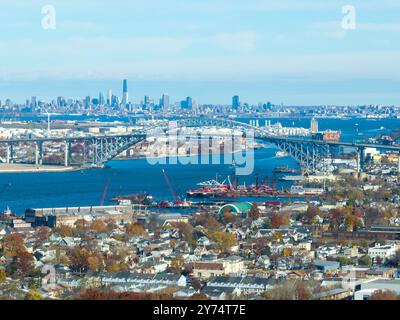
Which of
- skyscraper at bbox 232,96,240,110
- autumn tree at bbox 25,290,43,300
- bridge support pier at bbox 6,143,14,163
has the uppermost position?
skyscraper at bbox 232,96,240,110

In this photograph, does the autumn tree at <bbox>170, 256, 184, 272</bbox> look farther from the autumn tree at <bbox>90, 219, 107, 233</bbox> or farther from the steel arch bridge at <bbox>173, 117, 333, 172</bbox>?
the steel arch bridge at <bbox>173, 117, 333, 172</bbox>

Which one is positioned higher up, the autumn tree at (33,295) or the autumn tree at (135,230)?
the autumn tree at (33,295)

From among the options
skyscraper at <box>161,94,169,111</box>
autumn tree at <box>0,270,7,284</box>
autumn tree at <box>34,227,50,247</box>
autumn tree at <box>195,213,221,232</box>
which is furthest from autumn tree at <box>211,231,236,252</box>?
skyscraper at <box>161,94,169,111</box>

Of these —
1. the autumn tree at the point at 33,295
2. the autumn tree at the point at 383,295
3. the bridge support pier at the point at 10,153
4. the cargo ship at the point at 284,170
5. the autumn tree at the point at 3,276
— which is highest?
the autumn tree at the point at 383,295

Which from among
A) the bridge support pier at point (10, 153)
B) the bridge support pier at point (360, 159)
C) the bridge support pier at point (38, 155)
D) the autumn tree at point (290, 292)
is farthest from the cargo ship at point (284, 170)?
the autumn tree at point (290, 292)

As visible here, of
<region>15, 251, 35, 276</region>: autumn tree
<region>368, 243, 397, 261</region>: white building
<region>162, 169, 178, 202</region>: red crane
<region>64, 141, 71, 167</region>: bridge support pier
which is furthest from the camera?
<region>64, 141, 71, 167</region>: bridge support pier

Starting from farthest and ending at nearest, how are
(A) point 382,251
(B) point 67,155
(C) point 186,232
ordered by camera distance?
(B) point 67,155 < (C) point 186,232 < (A) point 382,251

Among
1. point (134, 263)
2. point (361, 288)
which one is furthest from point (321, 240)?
point (361, 288)

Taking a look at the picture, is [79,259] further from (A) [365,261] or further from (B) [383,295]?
(B) [383,295]

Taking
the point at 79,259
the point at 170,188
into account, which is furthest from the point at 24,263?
the point at 170,188

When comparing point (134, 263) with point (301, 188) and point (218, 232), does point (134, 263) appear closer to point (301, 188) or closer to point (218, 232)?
point (218, 232)

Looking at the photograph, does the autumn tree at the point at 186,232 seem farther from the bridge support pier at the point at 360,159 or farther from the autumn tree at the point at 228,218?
the bridge support pier at the point at 360,159
